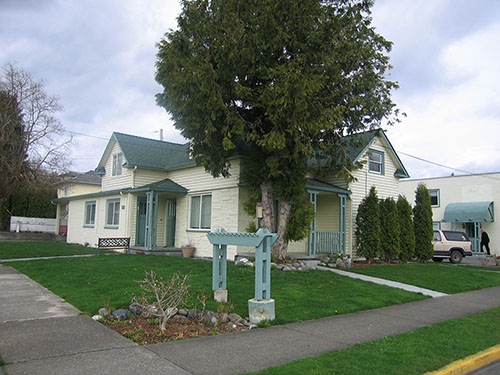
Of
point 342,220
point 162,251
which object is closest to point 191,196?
point 162,251

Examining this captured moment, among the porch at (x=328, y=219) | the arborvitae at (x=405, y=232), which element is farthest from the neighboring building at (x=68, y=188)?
the arborvitae at (x=405, y=232)

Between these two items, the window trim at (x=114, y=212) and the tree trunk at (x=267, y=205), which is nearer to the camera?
the tree trunk at (x=267, y=205)

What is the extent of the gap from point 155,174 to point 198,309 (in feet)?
46.9

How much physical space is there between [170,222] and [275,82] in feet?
34.3

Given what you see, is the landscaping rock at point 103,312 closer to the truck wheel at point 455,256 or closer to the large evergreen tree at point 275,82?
the large evergreen tree at point 275,82

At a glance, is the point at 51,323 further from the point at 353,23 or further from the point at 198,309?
the point at 353,23

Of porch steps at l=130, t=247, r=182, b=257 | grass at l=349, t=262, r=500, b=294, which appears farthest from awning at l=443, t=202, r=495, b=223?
porch steps at l=130, t=247, r=182, b=257

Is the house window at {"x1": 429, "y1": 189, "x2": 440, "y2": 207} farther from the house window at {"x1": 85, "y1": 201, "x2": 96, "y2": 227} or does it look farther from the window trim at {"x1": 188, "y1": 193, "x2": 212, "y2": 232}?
the house window at {"x1": 85, "y1": 201, "x2": 96, "y2": 227}

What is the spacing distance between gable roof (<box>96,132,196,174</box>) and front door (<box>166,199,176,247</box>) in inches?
70.2

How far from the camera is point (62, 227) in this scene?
1312 inches

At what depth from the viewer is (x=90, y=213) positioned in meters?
25.1

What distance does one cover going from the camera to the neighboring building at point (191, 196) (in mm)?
17141

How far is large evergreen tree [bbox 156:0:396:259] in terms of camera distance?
1238cm

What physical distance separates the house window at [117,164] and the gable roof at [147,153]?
664 mm
